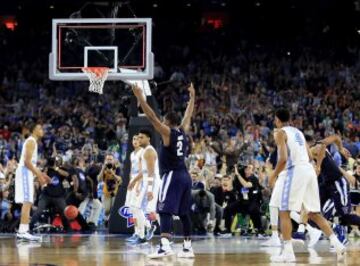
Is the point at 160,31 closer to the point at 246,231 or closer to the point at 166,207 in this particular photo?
the point at 246,231

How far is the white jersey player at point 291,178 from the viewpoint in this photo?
12.1m

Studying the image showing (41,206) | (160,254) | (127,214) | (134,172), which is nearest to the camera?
(160,254)

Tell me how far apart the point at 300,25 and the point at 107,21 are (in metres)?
19.6

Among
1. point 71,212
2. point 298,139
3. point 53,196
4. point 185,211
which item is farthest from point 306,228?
point 71,212

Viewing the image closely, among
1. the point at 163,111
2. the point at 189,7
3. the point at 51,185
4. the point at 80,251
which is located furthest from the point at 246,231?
the point at 189,7

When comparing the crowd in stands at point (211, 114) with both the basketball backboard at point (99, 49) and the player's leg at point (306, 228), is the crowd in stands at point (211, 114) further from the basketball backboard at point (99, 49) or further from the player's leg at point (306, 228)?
the player's leg at point (306, 228)

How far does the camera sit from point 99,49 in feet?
65.4

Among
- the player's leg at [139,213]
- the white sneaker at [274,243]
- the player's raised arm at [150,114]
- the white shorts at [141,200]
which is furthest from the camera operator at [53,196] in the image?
the player's raised arm at [150,114]

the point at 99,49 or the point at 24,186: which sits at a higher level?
the point at 99,49

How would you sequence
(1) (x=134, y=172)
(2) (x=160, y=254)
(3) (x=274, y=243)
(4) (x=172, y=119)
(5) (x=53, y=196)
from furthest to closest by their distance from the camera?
Answer: 1. (5) (x=53, y=196)
2. (1) (x=134, y=172)
3. (3) (x=274, y=243)
4. (4) (x=172, y=119)
5. (2) (x=160, y=254)

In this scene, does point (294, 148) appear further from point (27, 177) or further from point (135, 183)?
point (27, 177)

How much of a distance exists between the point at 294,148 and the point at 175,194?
1794 millimetres

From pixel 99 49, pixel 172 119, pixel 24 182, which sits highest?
pixel 99 49

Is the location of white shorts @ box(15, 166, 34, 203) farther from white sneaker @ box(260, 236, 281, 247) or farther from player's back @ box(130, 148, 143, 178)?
white sneaker @ box(260, 236, 281, 247)
